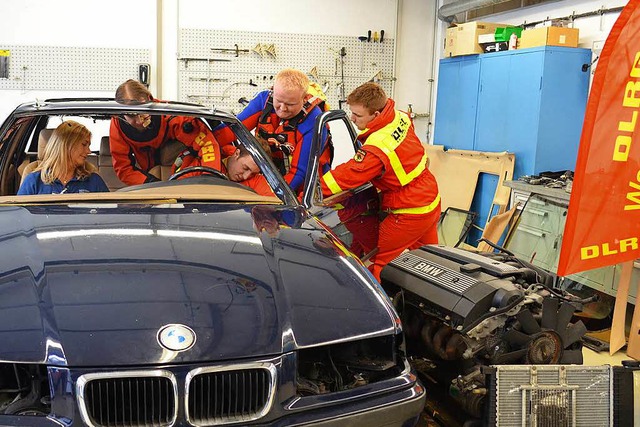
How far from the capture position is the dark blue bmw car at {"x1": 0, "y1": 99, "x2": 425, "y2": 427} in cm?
171

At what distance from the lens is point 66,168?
299 cm

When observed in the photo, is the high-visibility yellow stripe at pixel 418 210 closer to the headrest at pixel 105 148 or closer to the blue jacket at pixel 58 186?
the headrest at pixel 105 148

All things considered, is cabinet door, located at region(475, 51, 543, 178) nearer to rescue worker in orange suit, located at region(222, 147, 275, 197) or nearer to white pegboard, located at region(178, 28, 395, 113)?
white pegboard, located at region(178, 28, 395, 113)

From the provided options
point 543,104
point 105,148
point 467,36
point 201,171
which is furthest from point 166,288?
point 467,36

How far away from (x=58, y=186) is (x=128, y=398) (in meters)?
1.53

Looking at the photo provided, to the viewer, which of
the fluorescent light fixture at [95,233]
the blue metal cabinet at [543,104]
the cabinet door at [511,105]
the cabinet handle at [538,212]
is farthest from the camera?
the cabinet door at [511,105]

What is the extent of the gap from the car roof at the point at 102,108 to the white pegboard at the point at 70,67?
4.72 m

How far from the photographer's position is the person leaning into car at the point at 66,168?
9.57 feet

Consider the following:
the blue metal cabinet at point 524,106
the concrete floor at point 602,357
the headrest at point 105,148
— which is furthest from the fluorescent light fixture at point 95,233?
the blue metal cabinet at point 524,106

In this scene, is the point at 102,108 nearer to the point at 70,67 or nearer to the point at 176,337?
the point at 176,337

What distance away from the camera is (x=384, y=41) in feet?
27.2

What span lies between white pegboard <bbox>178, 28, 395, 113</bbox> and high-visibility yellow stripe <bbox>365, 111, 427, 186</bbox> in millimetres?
4134

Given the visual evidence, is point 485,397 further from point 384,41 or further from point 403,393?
point 384,41

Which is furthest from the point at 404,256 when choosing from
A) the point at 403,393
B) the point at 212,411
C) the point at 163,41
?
the point at 163,41
